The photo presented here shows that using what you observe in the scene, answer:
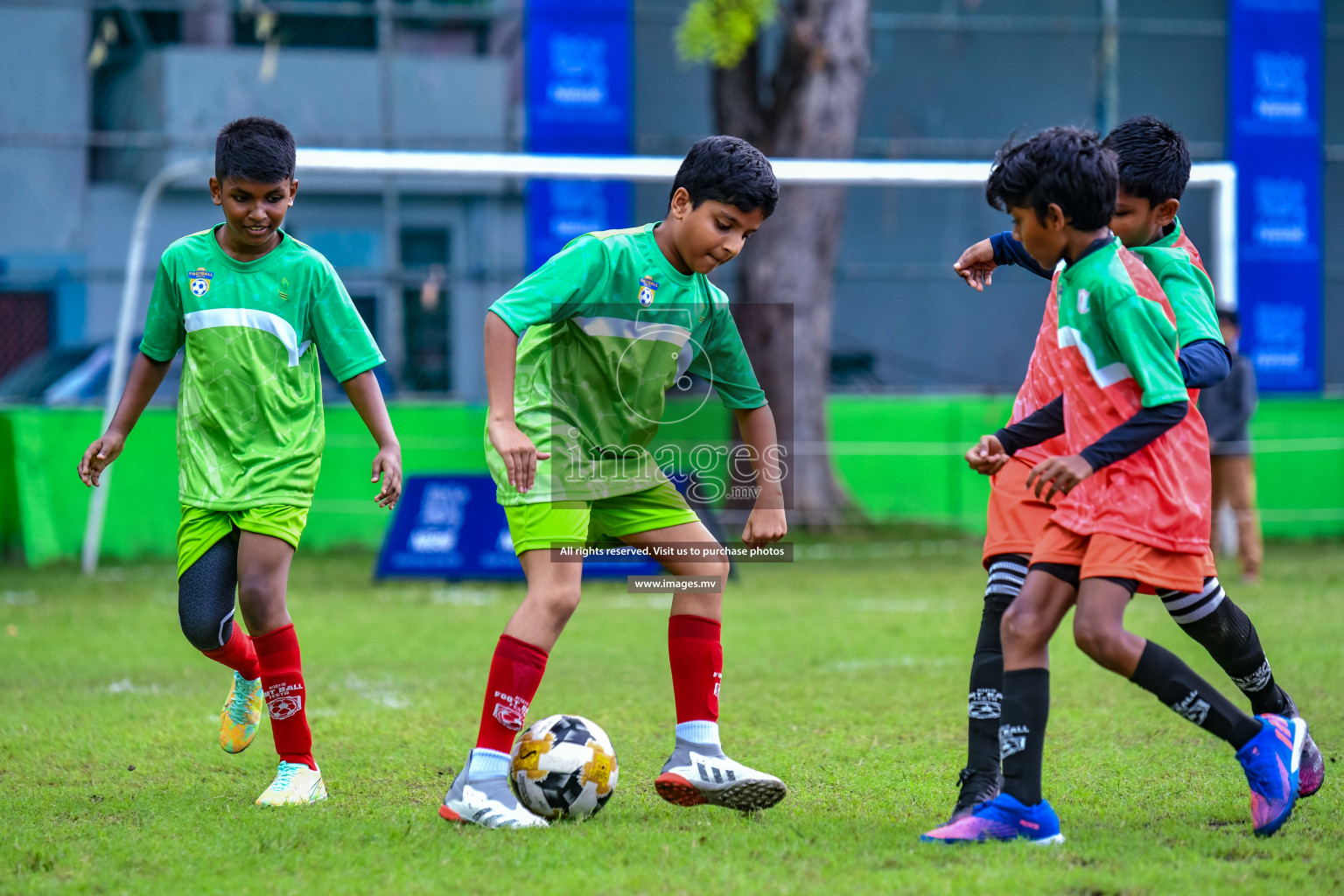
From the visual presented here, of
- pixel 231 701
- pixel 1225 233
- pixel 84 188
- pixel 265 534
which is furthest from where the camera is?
pixel 84 188

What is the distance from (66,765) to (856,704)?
112 inches

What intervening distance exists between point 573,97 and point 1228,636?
11717 millimetres

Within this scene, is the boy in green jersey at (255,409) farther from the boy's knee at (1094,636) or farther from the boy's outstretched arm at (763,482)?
the boy's knee at (1094,636)

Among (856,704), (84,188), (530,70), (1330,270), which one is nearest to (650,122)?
(530,70)

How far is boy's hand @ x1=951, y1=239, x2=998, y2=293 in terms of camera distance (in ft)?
13.5

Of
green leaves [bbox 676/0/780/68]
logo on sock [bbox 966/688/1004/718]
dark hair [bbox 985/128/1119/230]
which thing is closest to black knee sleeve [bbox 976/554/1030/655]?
logo on sock [bbox 966/688/1004/718]

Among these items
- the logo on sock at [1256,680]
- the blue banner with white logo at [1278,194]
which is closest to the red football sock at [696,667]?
the logo on sock at [1256,680]

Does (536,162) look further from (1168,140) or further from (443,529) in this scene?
(1168,140)

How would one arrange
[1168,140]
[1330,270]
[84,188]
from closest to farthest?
1. [1168,140]
2. [84,188]
3. [1330,270]

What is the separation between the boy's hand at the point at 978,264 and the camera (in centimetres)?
411

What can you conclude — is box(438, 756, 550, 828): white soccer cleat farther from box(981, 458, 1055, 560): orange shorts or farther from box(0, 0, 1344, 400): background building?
box(0, 0, 1344, 400): background building

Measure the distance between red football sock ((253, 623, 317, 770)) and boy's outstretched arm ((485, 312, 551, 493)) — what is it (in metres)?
0.99

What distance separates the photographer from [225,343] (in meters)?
4.00

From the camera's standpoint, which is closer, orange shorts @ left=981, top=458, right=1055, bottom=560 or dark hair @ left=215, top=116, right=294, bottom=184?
orange shorts @ left=981, top=458, right=1055, bottom=560
